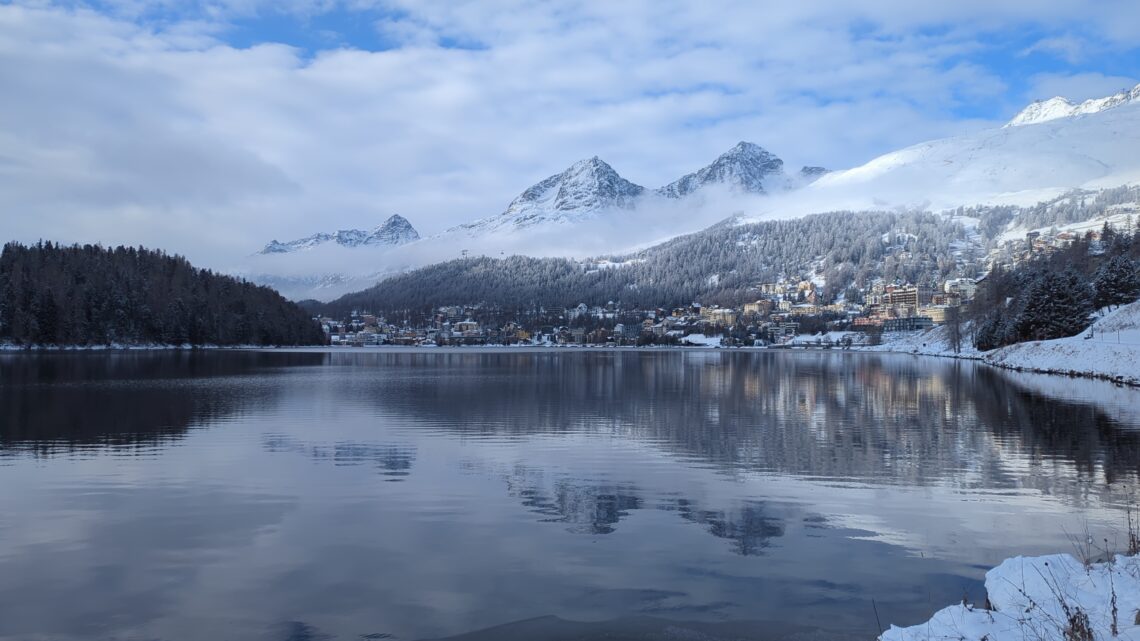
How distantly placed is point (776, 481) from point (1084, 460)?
8616 mm

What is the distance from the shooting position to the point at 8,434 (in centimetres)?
2353

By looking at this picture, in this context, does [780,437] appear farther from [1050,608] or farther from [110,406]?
[110,406]

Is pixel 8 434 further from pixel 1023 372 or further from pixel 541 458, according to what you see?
pixel 1023 372

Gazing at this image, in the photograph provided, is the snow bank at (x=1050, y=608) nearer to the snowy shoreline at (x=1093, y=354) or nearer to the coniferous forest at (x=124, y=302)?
the snowy shoreline at (x=1093, y=354)

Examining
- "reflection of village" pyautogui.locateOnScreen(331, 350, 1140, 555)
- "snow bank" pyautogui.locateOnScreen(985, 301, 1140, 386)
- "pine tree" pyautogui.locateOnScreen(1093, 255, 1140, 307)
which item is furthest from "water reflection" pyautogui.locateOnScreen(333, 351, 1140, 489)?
"pine tree" pyautogui.locateOnScreen(1093, 255, 1140, 307)

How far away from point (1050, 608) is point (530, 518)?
26.4 feet

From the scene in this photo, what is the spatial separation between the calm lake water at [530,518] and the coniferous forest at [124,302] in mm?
97715

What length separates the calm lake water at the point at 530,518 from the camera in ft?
29.3

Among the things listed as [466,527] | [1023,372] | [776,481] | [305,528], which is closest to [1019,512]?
[776,481]

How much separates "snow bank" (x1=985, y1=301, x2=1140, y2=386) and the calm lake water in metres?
20.0

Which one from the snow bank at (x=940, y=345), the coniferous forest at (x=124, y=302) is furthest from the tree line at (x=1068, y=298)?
the coniferous forest at (x=124, y=302)

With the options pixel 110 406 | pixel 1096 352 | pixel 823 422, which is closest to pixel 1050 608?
pixel 823 422

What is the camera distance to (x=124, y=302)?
12269 cm

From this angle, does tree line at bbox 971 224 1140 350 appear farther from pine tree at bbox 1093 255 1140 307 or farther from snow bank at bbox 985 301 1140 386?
snow bank at bbox 985 301 1140 386
